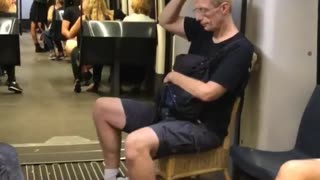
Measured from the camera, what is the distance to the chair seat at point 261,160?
2594 millimetres

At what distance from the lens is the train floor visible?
12.5 feet

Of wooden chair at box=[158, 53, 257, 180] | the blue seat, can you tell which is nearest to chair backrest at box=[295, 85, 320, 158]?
→ the blue seat

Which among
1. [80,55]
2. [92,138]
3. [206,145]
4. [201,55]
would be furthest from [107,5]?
[206,145]

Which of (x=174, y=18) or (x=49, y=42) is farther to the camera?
(x=49, y=42)

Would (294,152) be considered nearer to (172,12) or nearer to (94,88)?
(172,12)

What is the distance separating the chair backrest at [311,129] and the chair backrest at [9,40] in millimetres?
2946

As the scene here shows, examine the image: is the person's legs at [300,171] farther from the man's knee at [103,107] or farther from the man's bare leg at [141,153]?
the man's knee at [103,107]

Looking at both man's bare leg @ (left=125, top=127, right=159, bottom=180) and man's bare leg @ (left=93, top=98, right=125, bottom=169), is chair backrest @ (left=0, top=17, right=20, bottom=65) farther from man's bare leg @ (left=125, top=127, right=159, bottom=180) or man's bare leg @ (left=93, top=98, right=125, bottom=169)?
man's bare leg @ (left=125, top=127, right=159, bottom=180)

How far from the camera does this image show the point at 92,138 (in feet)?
14.9

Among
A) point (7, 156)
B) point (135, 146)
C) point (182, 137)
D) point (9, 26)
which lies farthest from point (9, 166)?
point (9, 26)

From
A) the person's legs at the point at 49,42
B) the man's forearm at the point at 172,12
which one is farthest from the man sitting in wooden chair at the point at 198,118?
the person's legs at the point at 49,42

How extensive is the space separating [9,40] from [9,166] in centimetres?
319

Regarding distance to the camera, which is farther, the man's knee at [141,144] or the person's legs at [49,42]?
the person's legs at [49,42]

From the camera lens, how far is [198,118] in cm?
287
